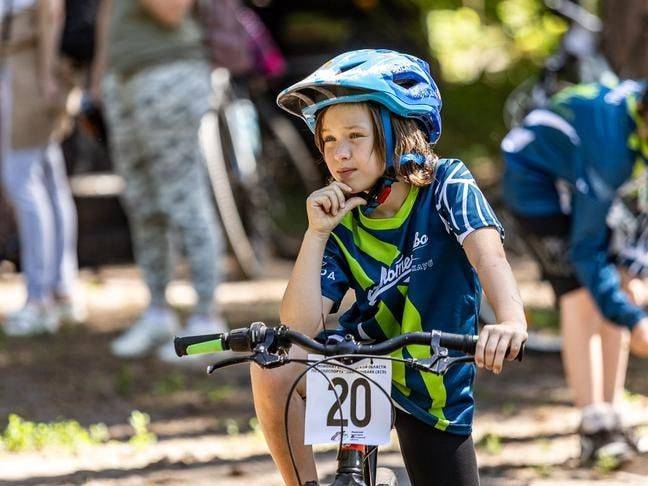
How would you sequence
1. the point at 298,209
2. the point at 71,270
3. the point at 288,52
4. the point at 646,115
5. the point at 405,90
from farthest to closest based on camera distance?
1. the point at 288,52
2. the point at 298,209
3. the point at 71,270
4. the point at 646,115
5. the point at 405,90

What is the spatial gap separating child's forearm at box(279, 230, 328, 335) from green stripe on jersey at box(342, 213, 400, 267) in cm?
14

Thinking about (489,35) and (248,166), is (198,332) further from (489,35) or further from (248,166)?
(489,35)

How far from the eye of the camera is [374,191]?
11.4 feet

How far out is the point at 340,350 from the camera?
10.0 feet

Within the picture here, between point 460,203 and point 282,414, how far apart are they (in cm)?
69

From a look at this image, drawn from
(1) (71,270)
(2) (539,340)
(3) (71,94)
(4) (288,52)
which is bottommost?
(2) (539,340)

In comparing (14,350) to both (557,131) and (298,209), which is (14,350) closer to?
(557,131)

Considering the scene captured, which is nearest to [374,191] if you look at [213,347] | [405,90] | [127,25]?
[405,90]

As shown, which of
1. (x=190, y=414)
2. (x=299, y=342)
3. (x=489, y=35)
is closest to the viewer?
(x=299, y=342)

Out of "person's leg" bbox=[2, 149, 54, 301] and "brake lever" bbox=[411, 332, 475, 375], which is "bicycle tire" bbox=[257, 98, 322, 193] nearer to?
"person's leg" bbox=[2, 149, 54, 301]

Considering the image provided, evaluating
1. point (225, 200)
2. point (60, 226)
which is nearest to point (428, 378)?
point (60, 226)

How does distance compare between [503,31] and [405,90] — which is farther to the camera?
[503,31]

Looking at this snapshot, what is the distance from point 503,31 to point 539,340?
5605 mm

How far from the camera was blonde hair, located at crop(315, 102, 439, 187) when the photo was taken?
135 inches
